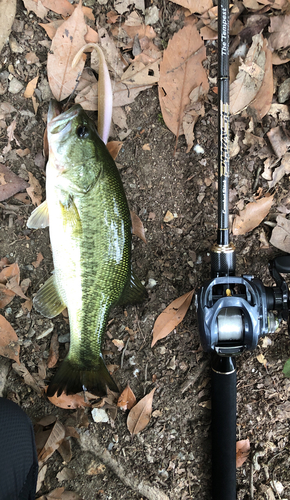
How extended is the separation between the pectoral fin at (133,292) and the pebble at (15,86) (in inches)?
48.6

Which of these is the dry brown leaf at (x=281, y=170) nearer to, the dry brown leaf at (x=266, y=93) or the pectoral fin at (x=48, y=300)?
the dry brown leaf at (x=266, y=93)

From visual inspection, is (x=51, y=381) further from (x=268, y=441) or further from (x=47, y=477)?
(x=268, y=441)

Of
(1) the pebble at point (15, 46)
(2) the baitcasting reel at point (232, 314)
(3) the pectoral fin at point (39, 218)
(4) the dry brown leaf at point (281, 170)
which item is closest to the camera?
(2) the baitcasting reel at point (232, 314)

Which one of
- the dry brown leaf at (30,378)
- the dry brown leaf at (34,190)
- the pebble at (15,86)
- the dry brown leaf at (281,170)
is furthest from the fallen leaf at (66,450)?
the pebble at (15,86)

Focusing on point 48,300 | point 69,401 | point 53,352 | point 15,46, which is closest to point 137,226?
point 48,300

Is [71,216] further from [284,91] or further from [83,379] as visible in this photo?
[284,91]

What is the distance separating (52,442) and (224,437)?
975 millimetres

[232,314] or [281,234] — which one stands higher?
[281,234]

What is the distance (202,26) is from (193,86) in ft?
1.18

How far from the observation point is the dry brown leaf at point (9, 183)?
189 cm

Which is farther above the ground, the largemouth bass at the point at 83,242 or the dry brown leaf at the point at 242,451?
the largemouth bass at the point at 83,242

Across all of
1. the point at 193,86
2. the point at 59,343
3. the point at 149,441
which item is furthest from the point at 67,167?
the point at 149,441

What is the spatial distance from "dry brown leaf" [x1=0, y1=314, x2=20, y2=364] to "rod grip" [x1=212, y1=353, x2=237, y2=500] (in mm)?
1128

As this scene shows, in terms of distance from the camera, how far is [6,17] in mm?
1867
